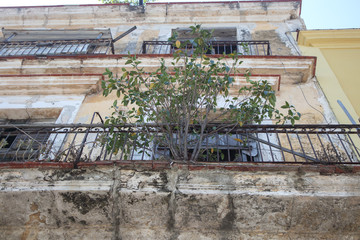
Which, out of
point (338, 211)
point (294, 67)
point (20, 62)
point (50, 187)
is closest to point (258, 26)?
point (294, 67)

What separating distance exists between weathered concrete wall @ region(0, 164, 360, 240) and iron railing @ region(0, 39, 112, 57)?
16.7ft

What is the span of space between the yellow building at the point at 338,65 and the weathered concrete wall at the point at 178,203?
105 inches

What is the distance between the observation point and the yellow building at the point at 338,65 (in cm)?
604

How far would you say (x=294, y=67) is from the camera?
6.75 meters

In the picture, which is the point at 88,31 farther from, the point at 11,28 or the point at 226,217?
the point at 226,217

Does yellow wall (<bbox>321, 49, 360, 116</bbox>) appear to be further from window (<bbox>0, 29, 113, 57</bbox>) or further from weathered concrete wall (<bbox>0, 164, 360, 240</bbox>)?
window (<bbox>0, 29, 113, 57</bbox>)

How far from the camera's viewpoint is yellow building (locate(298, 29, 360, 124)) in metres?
6.04

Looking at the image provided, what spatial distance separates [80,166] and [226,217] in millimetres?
1598

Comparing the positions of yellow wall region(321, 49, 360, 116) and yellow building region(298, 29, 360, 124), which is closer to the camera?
yellow building region(298, 29, 360, 124)

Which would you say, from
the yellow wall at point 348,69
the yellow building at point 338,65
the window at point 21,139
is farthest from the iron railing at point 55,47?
the yellow wall at point 348,69

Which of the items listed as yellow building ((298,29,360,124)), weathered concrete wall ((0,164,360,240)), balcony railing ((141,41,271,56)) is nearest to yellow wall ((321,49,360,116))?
yellow building ((298,29,360,124))

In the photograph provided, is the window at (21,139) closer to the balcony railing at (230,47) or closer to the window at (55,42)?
the window at (55,42)

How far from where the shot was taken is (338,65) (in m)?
7.18

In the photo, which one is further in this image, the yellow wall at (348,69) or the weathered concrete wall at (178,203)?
the yellow wall at (348,69)
